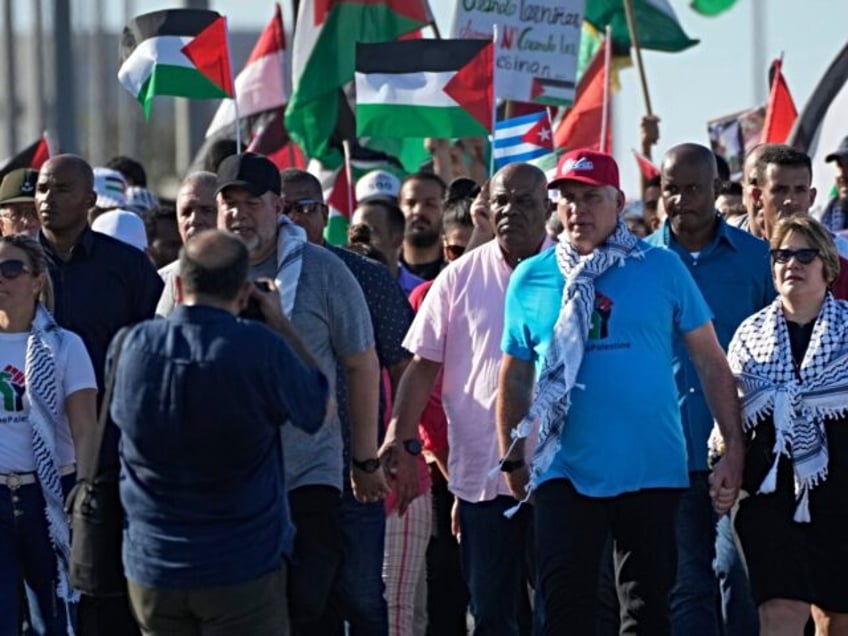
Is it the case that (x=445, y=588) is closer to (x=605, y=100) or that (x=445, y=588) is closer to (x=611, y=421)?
(x=611, y=421)

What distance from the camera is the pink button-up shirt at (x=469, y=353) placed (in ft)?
32.6

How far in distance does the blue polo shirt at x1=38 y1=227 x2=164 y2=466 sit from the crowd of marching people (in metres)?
0.01

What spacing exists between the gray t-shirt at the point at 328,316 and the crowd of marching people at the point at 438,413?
0.04 feet

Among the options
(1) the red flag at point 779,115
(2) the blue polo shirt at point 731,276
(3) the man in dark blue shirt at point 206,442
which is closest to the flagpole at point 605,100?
(1) the red flag at point 779,115

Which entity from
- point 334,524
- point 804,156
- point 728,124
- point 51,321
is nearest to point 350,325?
point 334,524

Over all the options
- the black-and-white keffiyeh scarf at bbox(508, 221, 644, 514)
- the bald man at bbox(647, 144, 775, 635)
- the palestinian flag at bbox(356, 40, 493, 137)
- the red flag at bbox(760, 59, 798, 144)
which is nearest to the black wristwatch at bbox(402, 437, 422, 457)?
the black-and-white keffiyeh scarf at bbox(508, 221, 644, 514)

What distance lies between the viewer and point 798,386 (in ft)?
30.8

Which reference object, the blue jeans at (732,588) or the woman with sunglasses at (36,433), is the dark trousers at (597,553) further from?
the woman with sunglasses at (36,433)

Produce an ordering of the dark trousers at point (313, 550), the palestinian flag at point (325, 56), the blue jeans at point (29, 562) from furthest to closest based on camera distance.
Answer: the palestinian flag at point (325, 56) → the blue jeans at point (29, 562) → the dark trousers at point (313, 550)

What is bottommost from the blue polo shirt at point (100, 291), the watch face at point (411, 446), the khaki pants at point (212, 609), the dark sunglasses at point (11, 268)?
the khaki pants at point (212, 609)

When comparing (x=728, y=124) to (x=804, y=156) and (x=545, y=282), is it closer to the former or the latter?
(x=804, y=156)

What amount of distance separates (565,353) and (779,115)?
7.02m

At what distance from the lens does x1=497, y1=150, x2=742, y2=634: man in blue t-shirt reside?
8883 millimetres

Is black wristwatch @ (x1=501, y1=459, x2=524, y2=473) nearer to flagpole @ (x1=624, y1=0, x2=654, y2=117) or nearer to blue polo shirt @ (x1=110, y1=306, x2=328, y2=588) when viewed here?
blue polo shirt @ (x1=110, y1=306, x2=328, y2=588)
